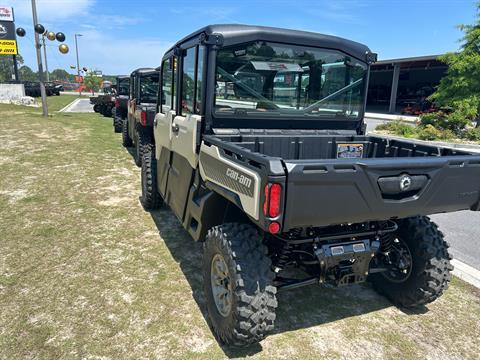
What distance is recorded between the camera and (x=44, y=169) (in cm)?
775

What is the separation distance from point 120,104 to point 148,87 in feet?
12.7

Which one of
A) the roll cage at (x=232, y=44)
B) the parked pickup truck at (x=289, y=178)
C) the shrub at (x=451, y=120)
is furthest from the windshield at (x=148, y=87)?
the shrub at (x=451, y=120)

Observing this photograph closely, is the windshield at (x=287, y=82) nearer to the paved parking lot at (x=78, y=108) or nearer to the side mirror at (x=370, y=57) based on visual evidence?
the side mirror at (x=370, y=57)

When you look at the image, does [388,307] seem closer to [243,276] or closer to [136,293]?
[243,276]

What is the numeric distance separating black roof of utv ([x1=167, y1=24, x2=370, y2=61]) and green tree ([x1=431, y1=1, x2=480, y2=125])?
15285 mm

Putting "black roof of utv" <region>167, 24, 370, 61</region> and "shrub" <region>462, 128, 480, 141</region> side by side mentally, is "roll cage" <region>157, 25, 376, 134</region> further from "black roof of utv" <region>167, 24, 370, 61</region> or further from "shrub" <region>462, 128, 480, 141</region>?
"shrub" <region>462, 128, 480, 141</region>

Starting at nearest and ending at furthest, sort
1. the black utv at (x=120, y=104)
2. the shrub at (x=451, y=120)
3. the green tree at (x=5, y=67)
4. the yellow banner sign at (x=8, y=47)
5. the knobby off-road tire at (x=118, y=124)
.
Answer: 1. the black utv at (x=120, y=104)
2. the knobby off-road tire at (x=118, y=124)
3. the shrub at (x=451, y=120)
4. the yellow banner sign at (x=8, y=47)
5. the green tree at (x=5, y=67)

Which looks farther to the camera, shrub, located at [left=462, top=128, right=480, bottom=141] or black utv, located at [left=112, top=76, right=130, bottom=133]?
shrub, located at [left=462, top=128, right=480, bottom=141]

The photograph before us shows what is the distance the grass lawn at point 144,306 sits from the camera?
278 centimetres

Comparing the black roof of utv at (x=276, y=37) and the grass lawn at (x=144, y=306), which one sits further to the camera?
the black roof of utv at (x=276, y=37)

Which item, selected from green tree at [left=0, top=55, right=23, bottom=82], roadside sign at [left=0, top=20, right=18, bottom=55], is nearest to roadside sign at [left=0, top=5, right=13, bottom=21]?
roadside sign at [left=0, top=20, right=18, bottom=55]

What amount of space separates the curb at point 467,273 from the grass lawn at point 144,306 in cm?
14

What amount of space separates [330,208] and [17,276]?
3236 mm

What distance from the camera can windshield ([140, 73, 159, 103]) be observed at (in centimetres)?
902
